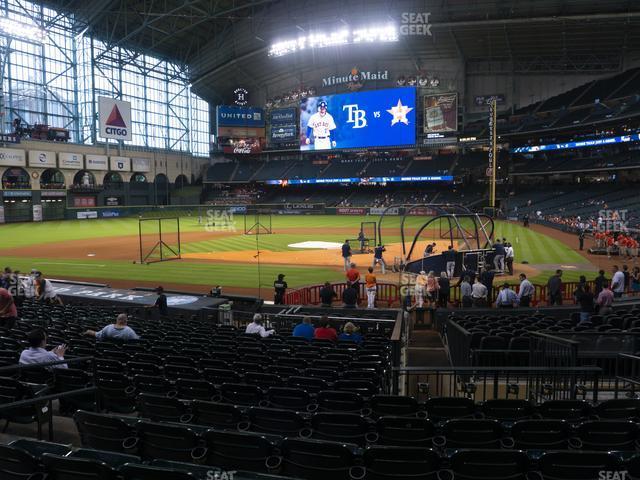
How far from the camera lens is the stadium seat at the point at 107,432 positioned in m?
4.85

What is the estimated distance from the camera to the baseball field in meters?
25.7

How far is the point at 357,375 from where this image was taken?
7.75 m

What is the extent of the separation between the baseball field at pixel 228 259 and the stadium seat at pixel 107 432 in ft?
52.9

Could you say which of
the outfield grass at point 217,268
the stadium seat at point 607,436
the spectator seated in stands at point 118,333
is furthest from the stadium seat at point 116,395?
the outfield grass at point 217,268

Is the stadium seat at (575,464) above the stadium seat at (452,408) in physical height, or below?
above

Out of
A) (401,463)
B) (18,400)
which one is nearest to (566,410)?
Result: (401,463)

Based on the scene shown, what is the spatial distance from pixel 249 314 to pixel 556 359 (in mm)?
10714

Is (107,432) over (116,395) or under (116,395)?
over

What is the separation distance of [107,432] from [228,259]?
2822cm

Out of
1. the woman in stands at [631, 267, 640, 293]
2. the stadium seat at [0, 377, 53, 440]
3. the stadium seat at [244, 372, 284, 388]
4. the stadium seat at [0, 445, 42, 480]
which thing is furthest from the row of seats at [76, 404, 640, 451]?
the woman in stands at [631, 267, 640, 293]

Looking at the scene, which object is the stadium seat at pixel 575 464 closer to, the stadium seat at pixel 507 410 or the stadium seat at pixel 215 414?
the stadium seat at pixel 507 410

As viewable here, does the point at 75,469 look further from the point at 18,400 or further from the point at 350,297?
the point at 350,297

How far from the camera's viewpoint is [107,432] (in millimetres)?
4930

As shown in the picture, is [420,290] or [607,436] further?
[420,290]
